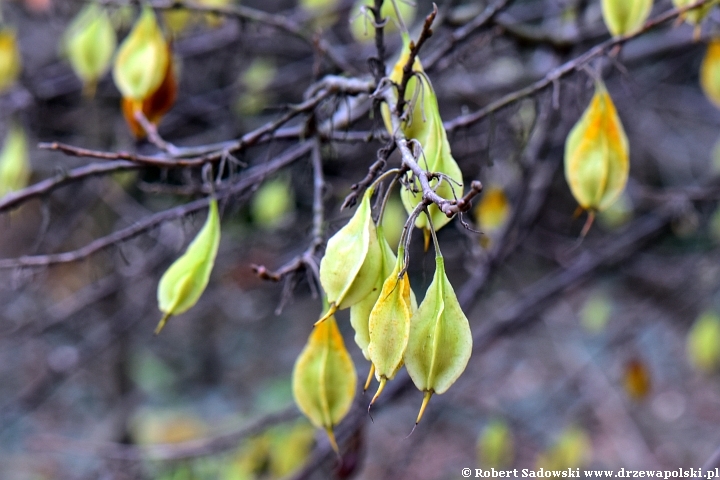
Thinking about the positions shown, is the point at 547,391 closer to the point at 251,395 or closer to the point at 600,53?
the point at 251,395

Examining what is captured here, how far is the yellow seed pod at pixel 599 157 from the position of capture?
32.0 inches

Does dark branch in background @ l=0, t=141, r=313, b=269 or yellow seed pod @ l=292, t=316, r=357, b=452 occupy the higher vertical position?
dark branch in background @ l=0, t=141, r=313, b=269

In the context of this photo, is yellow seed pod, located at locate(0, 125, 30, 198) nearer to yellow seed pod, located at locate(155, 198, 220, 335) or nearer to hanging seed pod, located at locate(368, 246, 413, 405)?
yellow seed pod, located at locate(155, 198, 220, 335)

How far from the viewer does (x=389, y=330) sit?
53cm

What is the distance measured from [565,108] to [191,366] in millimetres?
3462

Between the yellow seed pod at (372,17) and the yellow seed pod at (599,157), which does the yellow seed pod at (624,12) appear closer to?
the yellow seed pod at (599,157)

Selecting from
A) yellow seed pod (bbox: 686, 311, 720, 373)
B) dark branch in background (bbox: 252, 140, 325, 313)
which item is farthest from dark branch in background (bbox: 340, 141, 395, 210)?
yellow seed pod (bbox: 686, 311, 720, 373)

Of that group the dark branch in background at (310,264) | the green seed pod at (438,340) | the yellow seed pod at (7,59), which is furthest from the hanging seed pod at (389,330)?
the yellow seed pod at (7,59)

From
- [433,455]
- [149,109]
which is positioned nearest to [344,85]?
[149,109]

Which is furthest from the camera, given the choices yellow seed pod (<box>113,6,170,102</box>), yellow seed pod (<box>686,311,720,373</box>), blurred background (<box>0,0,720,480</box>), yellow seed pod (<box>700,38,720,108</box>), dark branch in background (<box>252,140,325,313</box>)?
yellow seed pod (<box>686,311,720,373</box>)

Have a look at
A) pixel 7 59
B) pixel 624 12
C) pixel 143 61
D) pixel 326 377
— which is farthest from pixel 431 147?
pixel 7 59

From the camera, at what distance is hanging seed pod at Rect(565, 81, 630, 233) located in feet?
2.66

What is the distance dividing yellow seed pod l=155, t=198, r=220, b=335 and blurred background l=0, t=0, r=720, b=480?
107 mm

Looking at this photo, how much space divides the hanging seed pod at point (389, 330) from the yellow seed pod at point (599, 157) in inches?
16.2
